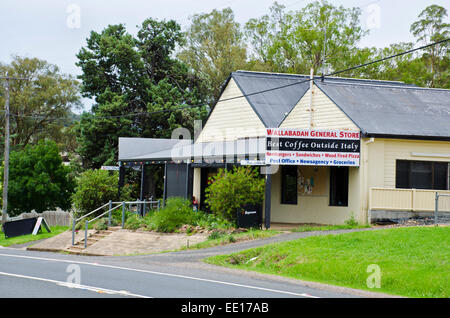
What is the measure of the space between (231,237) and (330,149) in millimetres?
5491

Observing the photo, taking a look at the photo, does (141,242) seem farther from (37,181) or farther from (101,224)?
(37,181)

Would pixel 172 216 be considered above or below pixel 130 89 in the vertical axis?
below

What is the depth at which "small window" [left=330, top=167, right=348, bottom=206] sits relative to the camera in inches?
887

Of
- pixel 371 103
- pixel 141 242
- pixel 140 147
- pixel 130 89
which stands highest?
pixel 130 89

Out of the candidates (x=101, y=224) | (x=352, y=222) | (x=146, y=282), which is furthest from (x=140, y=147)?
(x=146, y=282)

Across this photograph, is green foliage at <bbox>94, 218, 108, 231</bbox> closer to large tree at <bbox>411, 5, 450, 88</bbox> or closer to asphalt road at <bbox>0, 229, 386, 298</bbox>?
asphalt road at <bbox>0, 229, 386, 298</bbox>

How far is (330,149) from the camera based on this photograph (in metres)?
21.2

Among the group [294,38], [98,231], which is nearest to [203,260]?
[98,231]

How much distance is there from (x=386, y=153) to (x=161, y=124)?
2301 cm

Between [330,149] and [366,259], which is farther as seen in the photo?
[330,149]

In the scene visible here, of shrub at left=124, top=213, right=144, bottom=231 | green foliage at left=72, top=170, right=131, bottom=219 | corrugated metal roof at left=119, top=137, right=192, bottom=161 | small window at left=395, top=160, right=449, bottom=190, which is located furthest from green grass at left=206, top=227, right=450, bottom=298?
corrugated metal roof at left=119, top=137, right=192, bottom=161

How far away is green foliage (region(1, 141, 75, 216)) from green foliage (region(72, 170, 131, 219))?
42.4 ft

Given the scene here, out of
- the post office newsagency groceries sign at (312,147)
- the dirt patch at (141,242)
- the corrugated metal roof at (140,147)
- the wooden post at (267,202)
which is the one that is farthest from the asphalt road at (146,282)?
the corrugated metal roof at (140,147)

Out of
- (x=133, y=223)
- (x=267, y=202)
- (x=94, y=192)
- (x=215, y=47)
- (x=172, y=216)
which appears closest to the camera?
(x=267, y=202)
